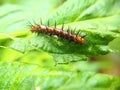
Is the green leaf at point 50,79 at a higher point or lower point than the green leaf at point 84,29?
lower

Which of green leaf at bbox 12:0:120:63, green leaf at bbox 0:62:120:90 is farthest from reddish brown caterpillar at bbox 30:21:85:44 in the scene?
green leaf at bbox 0:62:120:90

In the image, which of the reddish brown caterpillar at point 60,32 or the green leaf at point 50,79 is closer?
the green leaf at point 50,79

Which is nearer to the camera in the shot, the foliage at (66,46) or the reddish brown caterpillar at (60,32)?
the foliage at (66,46)

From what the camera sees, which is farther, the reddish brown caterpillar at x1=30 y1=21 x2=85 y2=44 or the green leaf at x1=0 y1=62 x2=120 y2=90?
the reddish brown caterpillar at x1=30 y1=21 x2=85 y2=44

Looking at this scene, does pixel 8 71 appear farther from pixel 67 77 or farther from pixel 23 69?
pixel 67 77

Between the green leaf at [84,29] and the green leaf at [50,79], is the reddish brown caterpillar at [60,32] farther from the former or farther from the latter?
the green leaf at [50,79]

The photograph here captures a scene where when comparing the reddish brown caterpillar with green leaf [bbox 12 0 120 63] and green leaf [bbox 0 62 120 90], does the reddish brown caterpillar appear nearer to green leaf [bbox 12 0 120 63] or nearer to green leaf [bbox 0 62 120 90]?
A: green leaf [bbox 12 0 120 63]

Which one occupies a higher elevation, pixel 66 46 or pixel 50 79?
pixel 66 46

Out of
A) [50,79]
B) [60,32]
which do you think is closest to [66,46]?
[60,32]

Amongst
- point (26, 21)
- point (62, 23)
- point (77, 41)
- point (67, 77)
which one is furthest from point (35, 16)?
point (67, 77)

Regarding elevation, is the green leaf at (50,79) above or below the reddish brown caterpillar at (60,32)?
below

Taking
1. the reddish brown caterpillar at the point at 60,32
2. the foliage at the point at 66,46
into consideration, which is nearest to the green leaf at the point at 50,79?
the foliage at the point at 66,46

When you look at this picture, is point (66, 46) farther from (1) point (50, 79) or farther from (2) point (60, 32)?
(1) point (50, 79)
